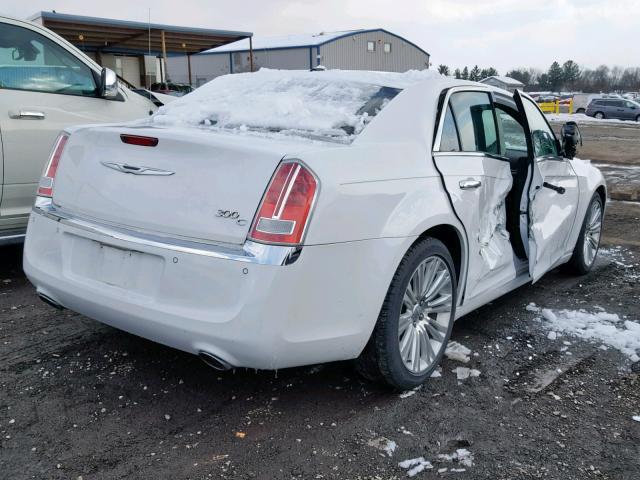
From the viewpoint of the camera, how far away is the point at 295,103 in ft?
11.0

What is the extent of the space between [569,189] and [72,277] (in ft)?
11.7

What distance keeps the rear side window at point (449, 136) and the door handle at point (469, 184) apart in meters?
0.19

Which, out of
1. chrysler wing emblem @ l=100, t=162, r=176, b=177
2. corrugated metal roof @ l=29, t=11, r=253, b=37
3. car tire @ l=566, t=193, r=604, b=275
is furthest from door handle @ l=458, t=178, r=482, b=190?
corrugated metal roof @ l=29, t=11, r=253, b=37

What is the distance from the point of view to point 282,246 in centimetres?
243

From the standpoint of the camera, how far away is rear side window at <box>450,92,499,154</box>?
357cm

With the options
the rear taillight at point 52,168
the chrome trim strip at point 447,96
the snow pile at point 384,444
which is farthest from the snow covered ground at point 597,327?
the rear taillight at point 52,168

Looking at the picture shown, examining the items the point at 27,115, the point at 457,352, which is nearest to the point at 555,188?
the point at 457,352

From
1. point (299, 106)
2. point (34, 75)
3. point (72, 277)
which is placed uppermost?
point (34, 75)

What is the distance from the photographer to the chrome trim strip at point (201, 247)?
2.42 metres

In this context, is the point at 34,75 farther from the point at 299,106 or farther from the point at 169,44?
the point at 169,44

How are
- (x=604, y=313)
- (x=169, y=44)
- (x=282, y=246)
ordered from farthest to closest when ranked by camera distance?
(x=169, y=44), (x=604, y=313), (x=282, y=246)

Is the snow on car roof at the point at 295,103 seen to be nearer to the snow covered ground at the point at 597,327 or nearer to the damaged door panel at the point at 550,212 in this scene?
the damaged door panel at the point at 550,212

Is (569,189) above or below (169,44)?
below

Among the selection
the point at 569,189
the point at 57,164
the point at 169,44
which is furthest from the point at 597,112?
the point at 57,164
